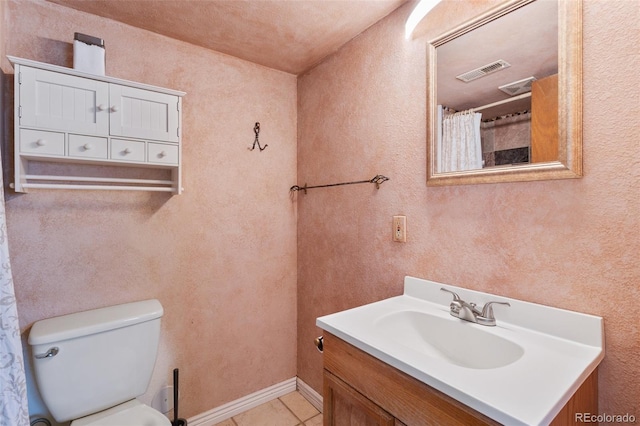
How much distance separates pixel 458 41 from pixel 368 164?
68cm

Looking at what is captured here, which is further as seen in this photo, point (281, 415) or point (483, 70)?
point (281, 415)

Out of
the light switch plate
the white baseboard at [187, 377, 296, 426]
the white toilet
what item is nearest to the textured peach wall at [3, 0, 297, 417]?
the white baseboard at [187, 377, 296, 426]

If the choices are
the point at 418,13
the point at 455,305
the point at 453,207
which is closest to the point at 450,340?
the point at 455,305

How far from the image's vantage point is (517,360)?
2.97 ft

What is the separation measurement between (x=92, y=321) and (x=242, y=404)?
3.63 feet

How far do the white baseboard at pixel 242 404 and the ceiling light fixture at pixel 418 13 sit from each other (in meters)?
2.31

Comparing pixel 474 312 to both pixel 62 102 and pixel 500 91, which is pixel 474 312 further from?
pixel 62 102

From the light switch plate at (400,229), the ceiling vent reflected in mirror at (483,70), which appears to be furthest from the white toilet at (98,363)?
the ceiling vent reflected in mirror at (483,70)

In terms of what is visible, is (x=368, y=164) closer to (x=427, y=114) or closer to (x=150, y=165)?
(x=427, y=114)

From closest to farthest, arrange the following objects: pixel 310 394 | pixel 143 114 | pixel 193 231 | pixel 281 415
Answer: pixel 143 114 < pixel 193 231 < pixel 281 415 < pixel 310 394

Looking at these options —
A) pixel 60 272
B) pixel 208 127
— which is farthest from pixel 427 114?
pixel 60 272

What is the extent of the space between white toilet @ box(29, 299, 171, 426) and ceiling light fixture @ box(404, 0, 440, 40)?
1.84 metres

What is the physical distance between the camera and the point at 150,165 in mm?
1585

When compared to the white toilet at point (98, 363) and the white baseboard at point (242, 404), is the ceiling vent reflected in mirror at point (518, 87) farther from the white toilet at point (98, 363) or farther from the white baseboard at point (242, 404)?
the white baseboard at point (242, 404)
